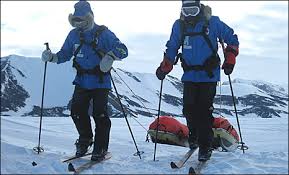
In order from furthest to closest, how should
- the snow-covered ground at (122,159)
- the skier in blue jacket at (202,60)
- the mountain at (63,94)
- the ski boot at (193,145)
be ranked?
the mountain at (63,94)
the ski boot at (193,145)
the skier in blue jacket at (202,60)
the snow-covered ground at (122,159)

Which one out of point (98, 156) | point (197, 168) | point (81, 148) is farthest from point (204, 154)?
point (81, 148)

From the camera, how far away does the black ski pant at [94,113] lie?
24.5 feet

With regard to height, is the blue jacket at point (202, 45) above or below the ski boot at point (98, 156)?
above

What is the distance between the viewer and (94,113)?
754 centimetres

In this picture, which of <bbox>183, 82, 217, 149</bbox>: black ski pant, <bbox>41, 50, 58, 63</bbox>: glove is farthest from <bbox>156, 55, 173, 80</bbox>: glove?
<bbox>41, 50, 58, 63</bbox>: glove

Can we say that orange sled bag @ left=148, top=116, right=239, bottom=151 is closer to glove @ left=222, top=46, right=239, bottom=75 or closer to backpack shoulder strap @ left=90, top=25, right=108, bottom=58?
glove @ left=222, top=46, right=239, bottom=75

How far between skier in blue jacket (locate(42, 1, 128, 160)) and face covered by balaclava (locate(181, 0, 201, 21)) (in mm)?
1197

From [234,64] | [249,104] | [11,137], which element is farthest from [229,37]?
[249,104]

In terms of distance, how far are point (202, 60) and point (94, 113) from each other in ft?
6.72

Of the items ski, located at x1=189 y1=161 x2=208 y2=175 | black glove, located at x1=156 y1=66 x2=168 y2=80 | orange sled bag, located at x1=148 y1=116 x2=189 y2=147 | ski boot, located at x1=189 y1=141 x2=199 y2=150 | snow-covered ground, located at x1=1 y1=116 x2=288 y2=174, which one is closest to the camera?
ski, located at x1=189 y1=161 x2=208 y2=175

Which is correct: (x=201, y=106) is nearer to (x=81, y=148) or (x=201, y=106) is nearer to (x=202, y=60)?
(x=202, y=60)

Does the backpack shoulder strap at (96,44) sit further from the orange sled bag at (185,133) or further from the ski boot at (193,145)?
the orange sled bag at (185,133)

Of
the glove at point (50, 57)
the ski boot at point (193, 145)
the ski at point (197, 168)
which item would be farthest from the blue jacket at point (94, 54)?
the ski at point (197, 168)

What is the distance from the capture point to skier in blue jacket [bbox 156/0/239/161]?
712cm
